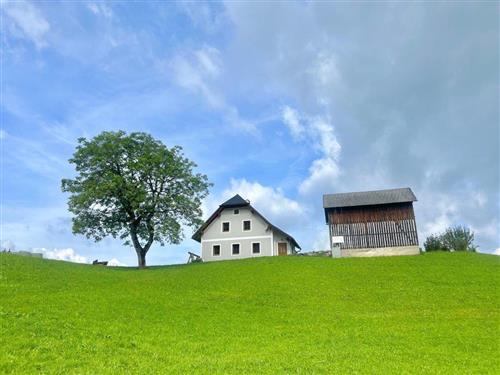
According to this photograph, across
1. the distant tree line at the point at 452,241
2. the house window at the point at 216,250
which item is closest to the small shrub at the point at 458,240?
the distant tree line at the point at 452,241

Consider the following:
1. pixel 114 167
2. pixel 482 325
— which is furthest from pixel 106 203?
pixel 482 325

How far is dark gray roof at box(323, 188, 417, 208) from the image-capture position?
46219mm

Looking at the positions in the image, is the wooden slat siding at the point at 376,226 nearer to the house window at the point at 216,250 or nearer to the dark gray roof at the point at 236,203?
the dark gray roof at the point at 236,203

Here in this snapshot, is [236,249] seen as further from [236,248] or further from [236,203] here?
[236,203]

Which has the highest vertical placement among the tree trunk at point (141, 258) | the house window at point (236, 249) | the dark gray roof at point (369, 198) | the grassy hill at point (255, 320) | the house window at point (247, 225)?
the dark gray roof at point (369, 198)

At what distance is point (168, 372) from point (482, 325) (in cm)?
1485

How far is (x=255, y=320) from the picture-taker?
65.8 feet

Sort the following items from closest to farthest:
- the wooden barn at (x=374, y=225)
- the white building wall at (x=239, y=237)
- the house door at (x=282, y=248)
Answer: the wooden barn at (x=374, y=225) → the white building wall at (x=239, y=237) → the house door at (x=282, y=248)

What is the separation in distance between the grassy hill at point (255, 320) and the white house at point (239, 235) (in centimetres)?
1671

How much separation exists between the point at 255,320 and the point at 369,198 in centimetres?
3138

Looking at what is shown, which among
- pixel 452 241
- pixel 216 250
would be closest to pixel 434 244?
pixel 452 241

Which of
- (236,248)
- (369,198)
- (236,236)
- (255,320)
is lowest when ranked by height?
(255,320)

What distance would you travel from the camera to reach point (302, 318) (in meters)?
20.6

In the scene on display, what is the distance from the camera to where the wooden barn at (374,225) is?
44719 millimetres
